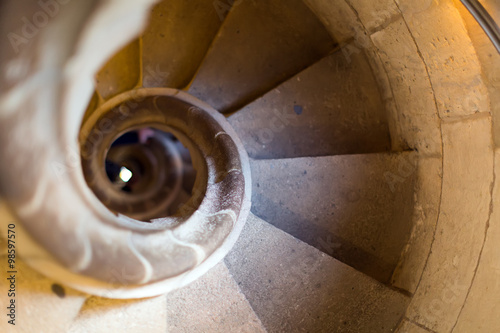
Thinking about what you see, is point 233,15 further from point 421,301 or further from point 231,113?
point 421,301

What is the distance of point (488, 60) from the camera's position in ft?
6.82

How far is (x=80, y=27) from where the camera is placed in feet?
4.60

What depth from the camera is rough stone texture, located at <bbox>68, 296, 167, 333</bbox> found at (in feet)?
7.96

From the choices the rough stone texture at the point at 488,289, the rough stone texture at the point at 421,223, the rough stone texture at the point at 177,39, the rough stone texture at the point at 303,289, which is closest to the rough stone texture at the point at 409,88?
the rough stone texture at the point at 421,223

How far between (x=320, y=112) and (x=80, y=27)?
2452 millimetres

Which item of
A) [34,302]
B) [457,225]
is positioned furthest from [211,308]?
[457,225]

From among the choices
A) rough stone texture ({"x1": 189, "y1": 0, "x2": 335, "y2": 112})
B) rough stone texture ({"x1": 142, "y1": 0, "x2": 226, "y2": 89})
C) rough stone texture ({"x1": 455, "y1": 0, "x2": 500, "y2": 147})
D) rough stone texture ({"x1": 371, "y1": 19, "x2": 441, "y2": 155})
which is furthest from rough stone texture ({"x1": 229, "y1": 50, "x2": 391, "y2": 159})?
rough stone texture ({"x1": 455, "y1": 0, "x2": 500, "y2": 147})

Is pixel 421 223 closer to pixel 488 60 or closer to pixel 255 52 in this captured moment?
pixel 488 60

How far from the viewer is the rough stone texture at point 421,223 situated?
8.79 ft

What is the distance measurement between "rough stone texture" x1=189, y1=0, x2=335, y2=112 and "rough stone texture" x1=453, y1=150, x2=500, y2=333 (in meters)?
Result: 1.97

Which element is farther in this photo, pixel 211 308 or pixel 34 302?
pixel 211 308

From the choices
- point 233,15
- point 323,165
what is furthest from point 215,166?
point 233,15

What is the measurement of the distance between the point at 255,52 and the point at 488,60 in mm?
2032

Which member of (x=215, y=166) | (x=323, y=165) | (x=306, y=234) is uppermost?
(x=215, y=166)
